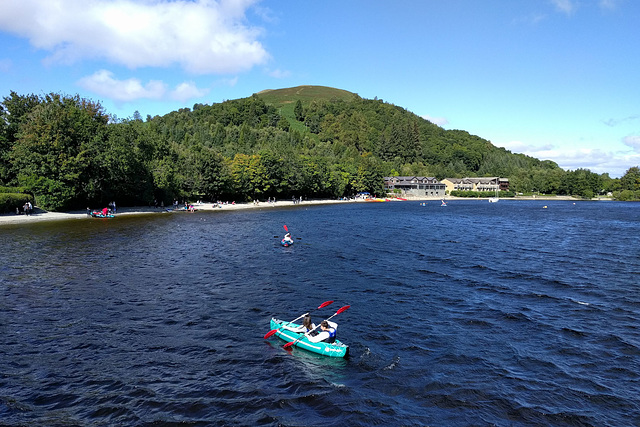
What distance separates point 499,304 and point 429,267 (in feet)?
39.0

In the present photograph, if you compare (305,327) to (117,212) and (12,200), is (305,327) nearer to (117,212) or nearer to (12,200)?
(12,200)

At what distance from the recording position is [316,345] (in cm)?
1975

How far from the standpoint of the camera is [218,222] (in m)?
78.6

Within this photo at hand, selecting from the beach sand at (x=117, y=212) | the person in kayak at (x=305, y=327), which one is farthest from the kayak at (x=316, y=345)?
the beach sand at (x=117, y=212)

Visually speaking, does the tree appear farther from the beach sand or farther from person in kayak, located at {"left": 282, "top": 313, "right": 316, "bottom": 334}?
person in kayak, located at {"left": 282, "top": 313, "right": 316, "bottom": 334}

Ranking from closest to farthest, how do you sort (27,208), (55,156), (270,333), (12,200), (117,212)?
(270,333) < (12,200) < (27,208) < (55,156) < (117,212)

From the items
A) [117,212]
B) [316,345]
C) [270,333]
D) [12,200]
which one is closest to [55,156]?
[12,200]

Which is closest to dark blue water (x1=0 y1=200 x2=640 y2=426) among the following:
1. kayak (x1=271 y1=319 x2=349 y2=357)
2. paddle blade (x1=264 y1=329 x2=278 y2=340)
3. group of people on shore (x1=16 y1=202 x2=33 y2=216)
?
paddle blade (x1=264 y1=329 x2=278 y2=340)

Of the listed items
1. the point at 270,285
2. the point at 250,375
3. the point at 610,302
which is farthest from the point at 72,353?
the point at 610,302

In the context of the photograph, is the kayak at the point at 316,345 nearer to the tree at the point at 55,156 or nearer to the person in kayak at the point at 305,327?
the person in kayak at the point at 305,327

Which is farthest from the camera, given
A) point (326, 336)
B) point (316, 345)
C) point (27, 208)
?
point (27, 208)

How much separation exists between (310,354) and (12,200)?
71.4 m

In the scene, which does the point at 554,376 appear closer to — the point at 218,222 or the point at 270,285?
the point at 270,285

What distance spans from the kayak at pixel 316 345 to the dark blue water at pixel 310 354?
479mm
